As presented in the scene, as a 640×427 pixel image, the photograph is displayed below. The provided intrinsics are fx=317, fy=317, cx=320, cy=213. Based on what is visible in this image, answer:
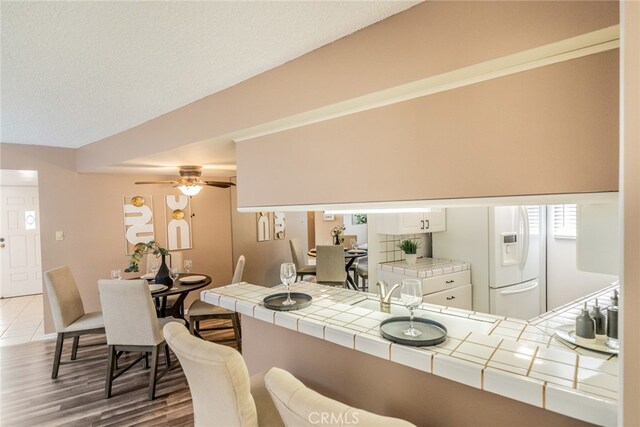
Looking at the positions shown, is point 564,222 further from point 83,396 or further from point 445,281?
point 83,396

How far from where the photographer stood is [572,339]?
4.62 feet

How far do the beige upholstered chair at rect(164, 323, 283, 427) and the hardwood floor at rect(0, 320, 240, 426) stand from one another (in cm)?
135

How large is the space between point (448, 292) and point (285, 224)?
3.46 metres

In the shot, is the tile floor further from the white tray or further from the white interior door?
the white tray

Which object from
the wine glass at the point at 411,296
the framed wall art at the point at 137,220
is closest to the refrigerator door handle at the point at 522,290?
the wine glass at the point at 411,296

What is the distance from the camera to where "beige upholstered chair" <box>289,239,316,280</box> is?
5.55 meters

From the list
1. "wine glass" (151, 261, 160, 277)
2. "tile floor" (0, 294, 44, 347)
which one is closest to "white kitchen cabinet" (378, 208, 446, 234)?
"wine glass" (151, 261, 160, 277)

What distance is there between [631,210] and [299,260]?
5.40 m

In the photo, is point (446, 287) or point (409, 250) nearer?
point (446, 287)

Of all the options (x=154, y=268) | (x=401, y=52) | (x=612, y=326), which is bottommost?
(x=154, y=268)

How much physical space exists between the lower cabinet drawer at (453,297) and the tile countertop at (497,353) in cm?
139

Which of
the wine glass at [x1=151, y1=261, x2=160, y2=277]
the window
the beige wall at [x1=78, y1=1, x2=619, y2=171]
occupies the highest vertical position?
the beige wall at [x1=78, y1=1, x2=619, y2=171]

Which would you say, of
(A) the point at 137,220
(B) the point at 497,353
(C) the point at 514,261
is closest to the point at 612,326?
(B) the point at 497,353

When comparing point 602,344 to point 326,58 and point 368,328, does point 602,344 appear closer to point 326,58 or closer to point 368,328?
point 368,328
